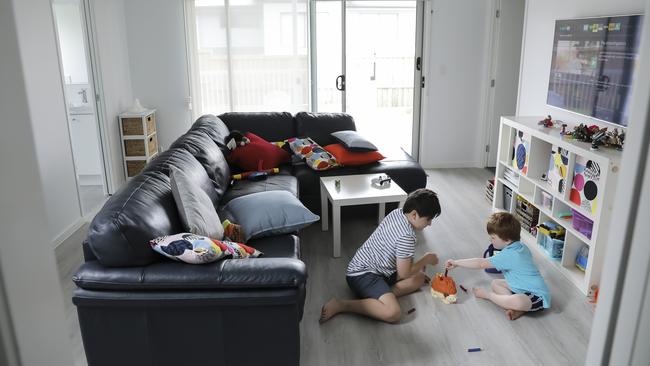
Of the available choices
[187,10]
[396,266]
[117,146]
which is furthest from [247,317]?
[187,10]

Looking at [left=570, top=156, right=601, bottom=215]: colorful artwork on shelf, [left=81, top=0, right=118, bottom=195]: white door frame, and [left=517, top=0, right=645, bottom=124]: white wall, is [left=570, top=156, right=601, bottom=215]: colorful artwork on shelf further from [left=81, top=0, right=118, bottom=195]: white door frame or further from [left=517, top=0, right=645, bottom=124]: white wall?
[left=81, top=0, right=118, bottom=195]: white door frame

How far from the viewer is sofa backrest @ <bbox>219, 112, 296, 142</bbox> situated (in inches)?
195

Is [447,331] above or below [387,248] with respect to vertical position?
below

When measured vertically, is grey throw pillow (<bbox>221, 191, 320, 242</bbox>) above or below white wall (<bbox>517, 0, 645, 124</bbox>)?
below

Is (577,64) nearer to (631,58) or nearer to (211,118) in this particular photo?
(631,58)

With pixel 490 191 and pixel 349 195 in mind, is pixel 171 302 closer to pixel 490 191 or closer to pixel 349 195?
pixel 349 195

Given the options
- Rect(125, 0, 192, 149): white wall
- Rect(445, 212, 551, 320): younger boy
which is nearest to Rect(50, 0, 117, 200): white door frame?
Rect(125, 0, 192, 149): white wall

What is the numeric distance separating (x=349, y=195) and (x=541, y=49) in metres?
2.22

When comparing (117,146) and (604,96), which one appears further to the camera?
(117,146)

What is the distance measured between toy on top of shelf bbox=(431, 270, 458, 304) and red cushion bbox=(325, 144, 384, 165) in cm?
151

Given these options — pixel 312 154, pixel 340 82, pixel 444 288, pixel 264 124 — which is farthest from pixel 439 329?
pixel 340 82

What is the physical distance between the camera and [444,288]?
319cm

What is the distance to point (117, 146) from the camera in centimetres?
530

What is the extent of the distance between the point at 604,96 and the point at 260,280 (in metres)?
2.74
